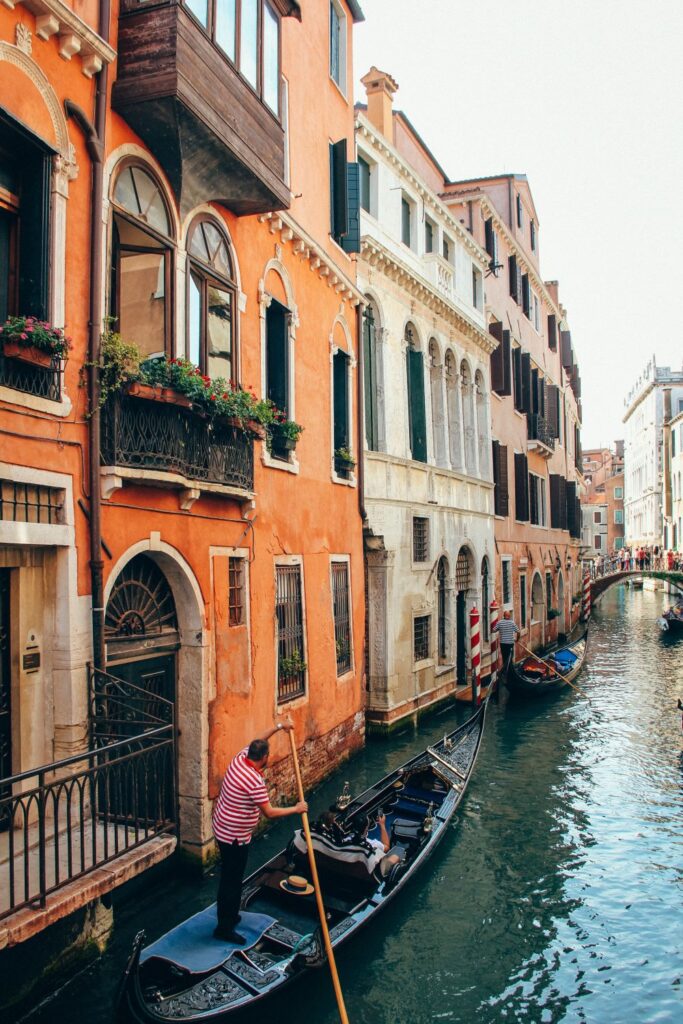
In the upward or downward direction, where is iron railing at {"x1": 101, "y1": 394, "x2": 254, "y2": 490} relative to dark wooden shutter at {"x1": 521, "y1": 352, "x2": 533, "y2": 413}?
downward

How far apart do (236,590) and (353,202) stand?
5.97 m

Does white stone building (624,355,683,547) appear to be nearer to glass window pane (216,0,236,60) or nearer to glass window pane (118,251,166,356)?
glass window pane (216,0,236,60)

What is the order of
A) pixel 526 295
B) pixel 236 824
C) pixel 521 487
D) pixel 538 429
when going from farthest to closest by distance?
1. pixel 526 295
2. pixel 538 429
3. pixel 521 487
4. pixel 236 824

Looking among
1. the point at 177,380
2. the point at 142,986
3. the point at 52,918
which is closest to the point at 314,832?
the point at 142,986

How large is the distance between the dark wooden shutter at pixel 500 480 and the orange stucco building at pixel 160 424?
31.6 ft

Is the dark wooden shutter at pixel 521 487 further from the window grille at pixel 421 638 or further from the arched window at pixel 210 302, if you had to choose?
the arched window at pixel 210 302

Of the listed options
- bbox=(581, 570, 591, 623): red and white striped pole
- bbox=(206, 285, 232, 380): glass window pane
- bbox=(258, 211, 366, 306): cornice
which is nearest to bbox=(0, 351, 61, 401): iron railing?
bbox=(206, 285, 232, 380): glass window pane

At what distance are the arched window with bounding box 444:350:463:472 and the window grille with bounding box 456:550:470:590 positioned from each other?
175 centimetres

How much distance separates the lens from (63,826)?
5.54 m

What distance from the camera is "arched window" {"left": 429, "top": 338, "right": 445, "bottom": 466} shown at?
15.8 metres

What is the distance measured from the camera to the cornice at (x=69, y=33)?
5.35 m

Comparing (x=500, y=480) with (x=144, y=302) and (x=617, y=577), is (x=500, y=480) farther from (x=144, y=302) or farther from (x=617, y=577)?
(x=617, y=577)

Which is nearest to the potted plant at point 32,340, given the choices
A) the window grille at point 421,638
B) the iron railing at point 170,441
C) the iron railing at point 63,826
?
the iron railing at point 170,441

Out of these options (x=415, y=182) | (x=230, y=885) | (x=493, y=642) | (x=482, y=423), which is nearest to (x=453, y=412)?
(x=482, y=423)
